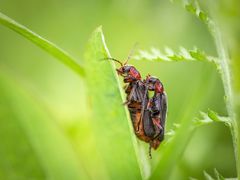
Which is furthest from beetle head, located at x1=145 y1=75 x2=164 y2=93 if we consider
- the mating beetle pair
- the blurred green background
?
the blurred green background

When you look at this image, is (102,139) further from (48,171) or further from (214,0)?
(214,0)

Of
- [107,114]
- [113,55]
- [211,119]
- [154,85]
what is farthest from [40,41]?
[113,55]

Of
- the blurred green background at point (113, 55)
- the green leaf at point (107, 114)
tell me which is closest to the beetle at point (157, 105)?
the blurred green background at point (113, 55)

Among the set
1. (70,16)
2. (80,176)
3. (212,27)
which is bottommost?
(80,176)

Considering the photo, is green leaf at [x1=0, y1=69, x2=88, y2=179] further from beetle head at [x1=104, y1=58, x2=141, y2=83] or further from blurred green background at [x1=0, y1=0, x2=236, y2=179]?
beetle head at [x1=104, y1=58, x2=141, y2=83]

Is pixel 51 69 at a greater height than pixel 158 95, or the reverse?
pixel 51 69

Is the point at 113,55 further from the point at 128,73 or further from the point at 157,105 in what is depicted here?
the point at 157,105

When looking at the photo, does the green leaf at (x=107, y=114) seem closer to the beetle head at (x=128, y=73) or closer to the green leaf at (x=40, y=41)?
the green leaf at (x=40, y=41)

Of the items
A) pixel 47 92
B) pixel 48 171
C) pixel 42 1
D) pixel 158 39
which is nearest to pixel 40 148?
pixel 48 171
